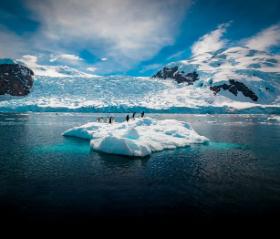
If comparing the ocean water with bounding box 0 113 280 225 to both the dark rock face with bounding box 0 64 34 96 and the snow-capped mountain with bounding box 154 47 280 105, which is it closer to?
the snow-capped mountain with bounding box 154 47 280 105

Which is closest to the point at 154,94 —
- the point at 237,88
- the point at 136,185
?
the point at 237,88

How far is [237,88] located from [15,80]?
146 metres

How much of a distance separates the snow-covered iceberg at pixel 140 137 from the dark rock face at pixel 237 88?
136 meters

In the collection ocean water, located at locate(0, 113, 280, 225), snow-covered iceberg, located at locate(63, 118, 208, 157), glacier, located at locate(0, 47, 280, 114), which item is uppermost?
glacier, located at locate(0, 47, 280, 114)

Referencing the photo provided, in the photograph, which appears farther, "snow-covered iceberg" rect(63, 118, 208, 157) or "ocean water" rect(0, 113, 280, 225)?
"snow-covered iceberg" rect(63, 118, 208, 157)

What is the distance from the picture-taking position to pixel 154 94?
150750mm

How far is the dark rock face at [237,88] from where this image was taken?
535ft

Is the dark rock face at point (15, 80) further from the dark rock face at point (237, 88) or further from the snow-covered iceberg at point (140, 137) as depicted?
the snow-covered iceberg at point (140, 137)

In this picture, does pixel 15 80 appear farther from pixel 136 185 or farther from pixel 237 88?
pixel 136 185

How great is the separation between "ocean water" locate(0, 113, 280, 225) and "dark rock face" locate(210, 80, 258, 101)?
146m

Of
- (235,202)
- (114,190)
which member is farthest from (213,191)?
(114,190)

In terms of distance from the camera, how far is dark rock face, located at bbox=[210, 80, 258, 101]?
163 metres

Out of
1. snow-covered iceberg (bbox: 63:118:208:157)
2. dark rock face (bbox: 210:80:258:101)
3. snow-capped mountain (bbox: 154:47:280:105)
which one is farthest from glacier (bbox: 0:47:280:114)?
snow-covered iceberg (bbox: 63:118:208:157)

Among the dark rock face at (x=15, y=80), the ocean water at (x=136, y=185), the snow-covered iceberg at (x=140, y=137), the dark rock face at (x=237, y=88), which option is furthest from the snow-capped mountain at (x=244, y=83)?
the ocean water at (x=136, y=185)
